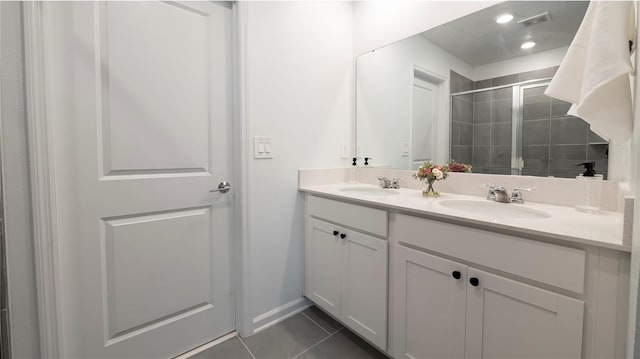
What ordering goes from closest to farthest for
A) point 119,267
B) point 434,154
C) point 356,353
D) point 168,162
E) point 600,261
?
point 600,261 → point 119,267 → point 168,162 → point 356,353 → point 434,154

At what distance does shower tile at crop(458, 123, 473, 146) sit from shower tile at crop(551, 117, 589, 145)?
0.36m

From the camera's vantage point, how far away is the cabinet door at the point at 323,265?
A: 1586mm

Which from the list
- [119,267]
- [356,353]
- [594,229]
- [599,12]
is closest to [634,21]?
[599,12]

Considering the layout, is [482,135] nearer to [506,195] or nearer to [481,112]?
[481,112]

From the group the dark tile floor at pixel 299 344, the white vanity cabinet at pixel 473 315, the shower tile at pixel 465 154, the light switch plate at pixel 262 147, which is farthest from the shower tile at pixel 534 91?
the dark tile floor at pixel 299 344

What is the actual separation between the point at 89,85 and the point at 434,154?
1799 mm

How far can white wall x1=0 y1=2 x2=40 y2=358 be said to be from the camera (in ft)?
3.26

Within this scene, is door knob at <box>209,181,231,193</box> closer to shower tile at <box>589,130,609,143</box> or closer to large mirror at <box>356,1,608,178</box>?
large mirror at <box>356,1,608,178</box>

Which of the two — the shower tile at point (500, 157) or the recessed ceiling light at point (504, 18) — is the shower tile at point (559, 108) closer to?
the shower tile at point (500, 157)

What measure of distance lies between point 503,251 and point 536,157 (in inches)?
26.6

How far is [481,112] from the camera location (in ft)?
4.98

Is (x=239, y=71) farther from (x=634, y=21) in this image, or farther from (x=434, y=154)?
(x=634, y=21)

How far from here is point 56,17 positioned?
3.55 ft

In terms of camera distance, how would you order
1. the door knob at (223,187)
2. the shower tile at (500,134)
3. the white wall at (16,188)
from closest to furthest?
1. the white wall at (16,188)
2. the shower tile at (500,134)
3. the door knob at (223,187)
